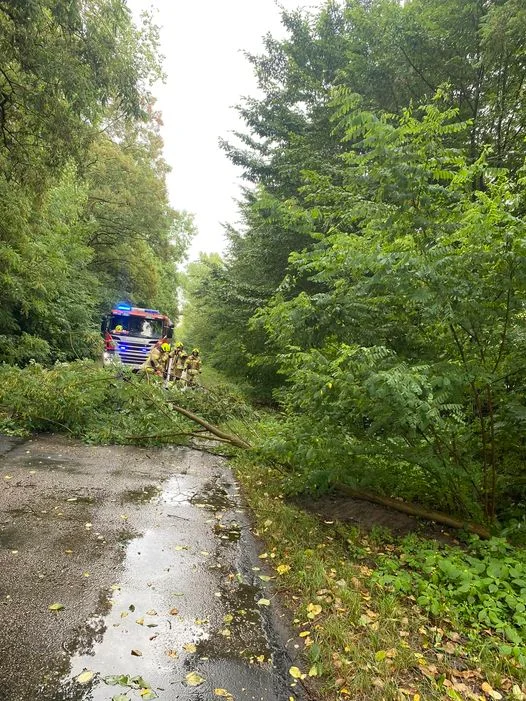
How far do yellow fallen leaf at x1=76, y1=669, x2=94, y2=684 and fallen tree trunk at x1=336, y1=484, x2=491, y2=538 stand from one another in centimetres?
332

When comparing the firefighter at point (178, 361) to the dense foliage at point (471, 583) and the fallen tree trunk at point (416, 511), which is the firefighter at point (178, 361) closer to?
the fallen tree trunk at point (416, 511)

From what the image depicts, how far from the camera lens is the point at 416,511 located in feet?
15.9

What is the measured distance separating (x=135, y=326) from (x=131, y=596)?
14.4m

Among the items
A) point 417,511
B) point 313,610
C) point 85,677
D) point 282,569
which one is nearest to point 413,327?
point 417,511

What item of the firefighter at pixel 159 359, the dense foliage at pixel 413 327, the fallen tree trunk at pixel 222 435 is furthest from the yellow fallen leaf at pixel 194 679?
the firefighter at pixel 159 359

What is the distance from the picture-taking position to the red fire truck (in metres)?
16.3

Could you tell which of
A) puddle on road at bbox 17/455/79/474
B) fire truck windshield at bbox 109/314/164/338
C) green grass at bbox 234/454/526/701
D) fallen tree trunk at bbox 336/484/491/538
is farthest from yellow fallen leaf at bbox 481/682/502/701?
fire truck windshield at bbox 109/314/164/338

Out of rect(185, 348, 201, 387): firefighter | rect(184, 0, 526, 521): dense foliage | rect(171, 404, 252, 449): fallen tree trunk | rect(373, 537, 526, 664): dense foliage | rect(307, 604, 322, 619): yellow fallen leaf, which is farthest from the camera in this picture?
rect(185, 348, 201, 387): firefighter

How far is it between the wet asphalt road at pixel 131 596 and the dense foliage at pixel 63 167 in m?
5.81

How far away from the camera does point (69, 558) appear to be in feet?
12.3

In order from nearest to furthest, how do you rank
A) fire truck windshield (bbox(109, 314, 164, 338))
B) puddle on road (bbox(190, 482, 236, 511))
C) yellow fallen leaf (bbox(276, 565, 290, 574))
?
yellow fallen leaf (bbox(276, 565, 290, 574)) → puddle on road (bbox(190, 482, 236, 511)) → fire truck windshield (bbox(109, 314, 164, 338))

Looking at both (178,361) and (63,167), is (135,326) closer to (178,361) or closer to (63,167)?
(178,361)

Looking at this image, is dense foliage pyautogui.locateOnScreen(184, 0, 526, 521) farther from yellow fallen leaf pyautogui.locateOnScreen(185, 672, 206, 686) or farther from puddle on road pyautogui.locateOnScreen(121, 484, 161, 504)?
yellow fallen leaf pyautogui.locateOnScreen(185, 672, 206, 686)

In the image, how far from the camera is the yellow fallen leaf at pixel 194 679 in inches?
97.9
